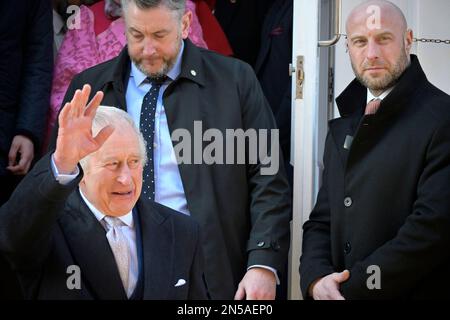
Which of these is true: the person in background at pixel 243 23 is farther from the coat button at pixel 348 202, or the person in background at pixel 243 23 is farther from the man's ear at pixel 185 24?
the coat button at pixel 348 202

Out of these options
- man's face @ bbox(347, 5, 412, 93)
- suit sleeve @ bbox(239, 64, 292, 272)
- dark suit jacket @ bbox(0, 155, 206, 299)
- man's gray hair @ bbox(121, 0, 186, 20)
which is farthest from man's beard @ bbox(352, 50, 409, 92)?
dark suit jacket @ bbox(0, 155, 206, 299)

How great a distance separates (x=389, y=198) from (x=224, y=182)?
0.52 meters

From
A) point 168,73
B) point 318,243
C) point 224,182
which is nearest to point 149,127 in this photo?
point 168,73

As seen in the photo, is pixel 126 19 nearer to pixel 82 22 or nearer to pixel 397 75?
pixel 82 22

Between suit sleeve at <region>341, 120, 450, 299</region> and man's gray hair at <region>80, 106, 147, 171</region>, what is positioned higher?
man's gray hair at <region>80, 106, 147, 171</region>

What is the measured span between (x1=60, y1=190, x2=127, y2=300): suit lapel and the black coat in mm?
639

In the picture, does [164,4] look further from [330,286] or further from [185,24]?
[330,286]

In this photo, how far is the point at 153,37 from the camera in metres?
3.08

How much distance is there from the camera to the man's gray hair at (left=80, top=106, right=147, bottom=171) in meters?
2.79

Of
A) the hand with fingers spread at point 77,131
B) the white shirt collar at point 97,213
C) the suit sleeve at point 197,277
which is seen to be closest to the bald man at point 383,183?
the suit sleeve at point 197,277

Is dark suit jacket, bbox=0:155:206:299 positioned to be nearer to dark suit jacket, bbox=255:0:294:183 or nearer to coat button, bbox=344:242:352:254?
coat button, bbox=344:242:352:254

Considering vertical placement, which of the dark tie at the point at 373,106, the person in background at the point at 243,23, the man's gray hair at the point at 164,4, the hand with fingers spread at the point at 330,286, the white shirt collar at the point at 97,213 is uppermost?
the person in background at the point at 243,23

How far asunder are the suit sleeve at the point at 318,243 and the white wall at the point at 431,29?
52 centimetres

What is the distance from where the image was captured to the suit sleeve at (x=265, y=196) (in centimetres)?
307
